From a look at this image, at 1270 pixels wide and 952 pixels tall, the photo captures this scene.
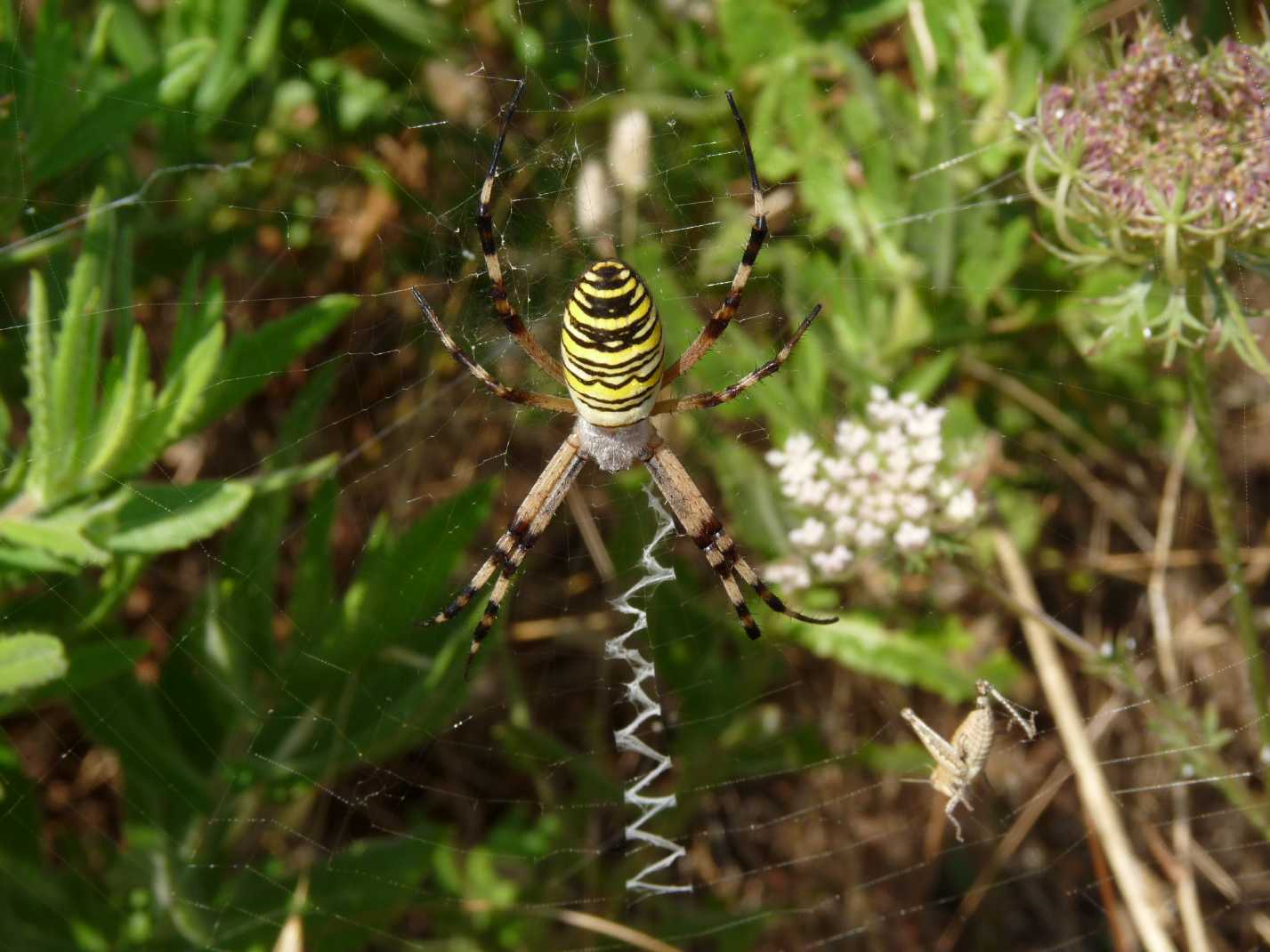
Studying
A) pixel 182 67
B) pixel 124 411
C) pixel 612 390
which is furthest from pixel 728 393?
pixel 182 67

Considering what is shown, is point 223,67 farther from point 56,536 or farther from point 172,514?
point 56,536

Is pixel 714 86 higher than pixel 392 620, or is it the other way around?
pixel 714 86

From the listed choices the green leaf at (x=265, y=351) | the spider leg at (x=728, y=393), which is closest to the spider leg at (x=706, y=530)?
the spider leg at (x=728, y=393)

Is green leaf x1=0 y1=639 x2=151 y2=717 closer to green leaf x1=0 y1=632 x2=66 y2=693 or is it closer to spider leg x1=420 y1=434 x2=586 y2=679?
green leaf x1=0 y1=632 x2=66 y2=693

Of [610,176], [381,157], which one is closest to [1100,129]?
[610,176]

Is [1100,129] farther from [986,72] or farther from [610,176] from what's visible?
[610,176]

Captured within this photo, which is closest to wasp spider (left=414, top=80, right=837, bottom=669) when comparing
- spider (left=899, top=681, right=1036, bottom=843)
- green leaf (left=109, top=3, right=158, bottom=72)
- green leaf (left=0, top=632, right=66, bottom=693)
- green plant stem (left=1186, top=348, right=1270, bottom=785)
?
spider (left=899, top=681, right=1036, bottom=843)
